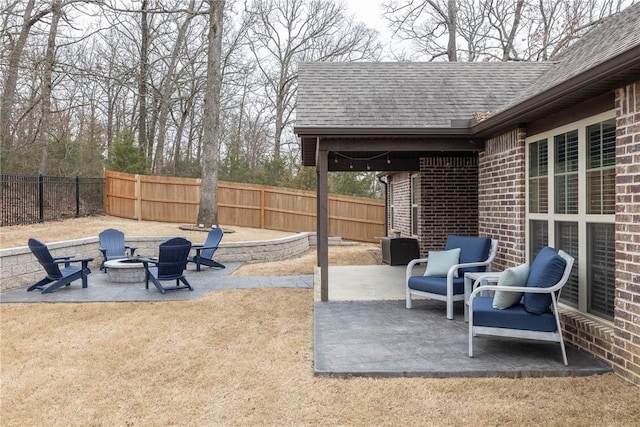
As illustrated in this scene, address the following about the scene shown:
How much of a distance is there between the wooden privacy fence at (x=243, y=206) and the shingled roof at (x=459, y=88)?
320 inches

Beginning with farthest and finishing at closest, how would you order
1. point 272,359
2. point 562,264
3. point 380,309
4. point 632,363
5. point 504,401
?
point 380,309 → point 272,359 → point 562,264 → point 632,363 → point 504,401

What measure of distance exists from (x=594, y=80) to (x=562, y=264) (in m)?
1.55

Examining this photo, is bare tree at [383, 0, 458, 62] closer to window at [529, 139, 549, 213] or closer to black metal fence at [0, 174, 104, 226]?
black metal fence at [0, 174, 104, 226]

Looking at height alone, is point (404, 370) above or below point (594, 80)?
below

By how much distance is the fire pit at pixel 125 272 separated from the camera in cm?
873

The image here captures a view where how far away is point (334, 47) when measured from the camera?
24969mm

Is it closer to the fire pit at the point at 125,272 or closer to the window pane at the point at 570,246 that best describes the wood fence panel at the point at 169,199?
the fire pit at the point at 125,272

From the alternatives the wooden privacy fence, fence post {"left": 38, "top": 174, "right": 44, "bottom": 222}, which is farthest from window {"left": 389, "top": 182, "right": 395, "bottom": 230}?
fence post {"left": 38, "top": 174, "right": 44, "bottom": 222}

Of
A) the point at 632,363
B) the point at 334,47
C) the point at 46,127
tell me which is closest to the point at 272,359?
the point at 632,363

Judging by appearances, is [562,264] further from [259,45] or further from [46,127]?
[259,45]

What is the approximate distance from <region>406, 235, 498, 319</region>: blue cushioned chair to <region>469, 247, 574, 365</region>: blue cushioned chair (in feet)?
4.38

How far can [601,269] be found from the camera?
14.5ft

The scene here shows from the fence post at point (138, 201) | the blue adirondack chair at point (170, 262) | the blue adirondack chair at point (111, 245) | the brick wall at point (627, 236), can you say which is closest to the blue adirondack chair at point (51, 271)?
the blue adirondack chair at point (170, 262)

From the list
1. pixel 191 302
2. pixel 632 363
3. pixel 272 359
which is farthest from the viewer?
pixel 191 302
